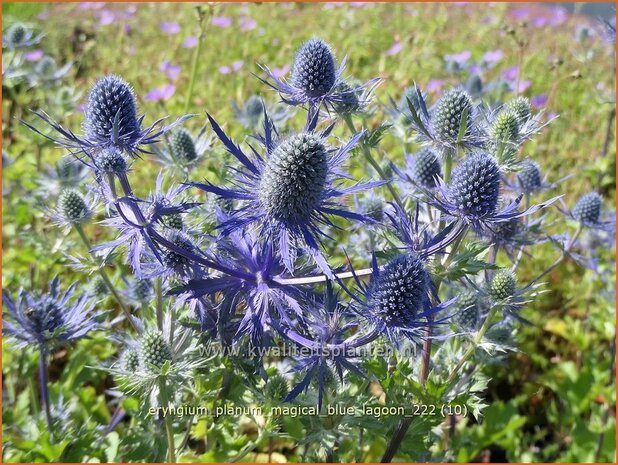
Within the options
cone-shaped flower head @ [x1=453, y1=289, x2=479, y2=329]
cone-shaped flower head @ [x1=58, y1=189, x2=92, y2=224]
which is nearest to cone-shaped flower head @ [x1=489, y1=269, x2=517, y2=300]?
cone-shaped flower head @ [x1=453, y1=289, x2=479, y2=329]

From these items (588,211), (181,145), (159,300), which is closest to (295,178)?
(159,300)

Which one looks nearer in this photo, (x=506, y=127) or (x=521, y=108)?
(x=506, y=127)

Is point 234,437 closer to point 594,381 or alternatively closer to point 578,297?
point 594,381

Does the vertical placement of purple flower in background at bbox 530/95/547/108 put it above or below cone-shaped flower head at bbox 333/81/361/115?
above

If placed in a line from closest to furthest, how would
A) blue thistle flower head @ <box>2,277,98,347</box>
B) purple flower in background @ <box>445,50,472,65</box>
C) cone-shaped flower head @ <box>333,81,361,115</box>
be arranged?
1. cone-shaped flower head @ <box>333,81,361,115</box>
2. blue thistle flower head @ <box>2,277,98,347</box>
3. purple flower in background @ <box>445,50,472,65</box>

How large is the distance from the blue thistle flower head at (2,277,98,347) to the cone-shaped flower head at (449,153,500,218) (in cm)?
101

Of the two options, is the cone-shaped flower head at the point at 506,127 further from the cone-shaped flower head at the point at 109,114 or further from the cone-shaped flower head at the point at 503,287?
the cone-shaped flower head at the point at 109,114

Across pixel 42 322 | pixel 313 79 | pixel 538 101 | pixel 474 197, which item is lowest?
pixel 42 322

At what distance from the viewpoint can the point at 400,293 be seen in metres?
1.16

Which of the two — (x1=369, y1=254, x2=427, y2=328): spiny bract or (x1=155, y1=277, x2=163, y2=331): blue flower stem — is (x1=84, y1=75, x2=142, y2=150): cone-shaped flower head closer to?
(x1=155, y1=277, x2=163, y2=331): blue flower stem

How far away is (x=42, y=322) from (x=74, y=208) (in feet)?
1.07

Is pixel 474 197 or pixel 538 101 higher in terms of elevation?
pixel 538 101

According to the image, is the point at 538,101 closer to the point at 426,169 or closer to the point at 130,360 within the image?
the point at 426,169

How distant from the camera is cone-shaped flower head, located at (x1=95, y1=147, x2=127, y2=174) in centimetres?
114
